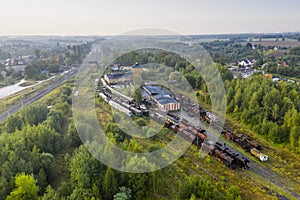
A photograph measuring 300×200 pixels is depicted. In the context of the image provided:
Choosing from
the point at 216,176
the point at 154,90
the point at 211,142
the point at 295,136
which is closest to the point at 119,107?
the point at 154,90

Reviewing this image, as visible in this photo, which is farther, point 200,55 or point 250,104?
point 200,55

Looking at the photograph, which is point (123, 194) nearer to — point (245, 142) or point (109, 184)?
point (109, 184)

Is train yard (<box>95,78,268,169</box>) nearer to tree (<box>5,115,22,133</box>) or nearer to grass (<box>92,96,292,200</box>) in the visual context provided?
grass (<box>92,96,292,200</box>)

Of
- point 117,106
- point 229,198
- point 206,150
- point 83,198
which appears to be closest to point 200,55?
point 117,106

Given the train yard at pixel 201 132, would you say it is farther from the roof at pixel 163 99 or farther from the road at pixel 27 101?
the road at pixel 27 101

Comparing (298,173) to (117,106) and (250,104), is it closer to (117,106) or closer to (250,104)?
(250,104)

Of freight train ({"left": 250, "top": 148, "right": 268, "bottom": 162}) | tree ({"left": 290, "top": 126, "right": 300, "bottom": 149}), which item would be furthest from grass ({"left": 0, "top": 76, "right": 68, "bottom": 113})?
tree ({"left": 290, "top": 126, "right": 300, "bottom": 149})
